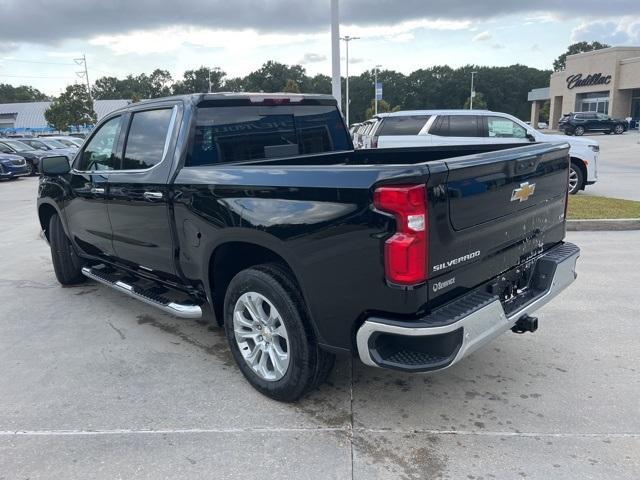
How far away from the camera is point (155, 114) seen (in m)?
4.37

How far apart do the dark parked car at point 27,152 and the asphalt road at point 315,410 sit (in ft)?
66.2

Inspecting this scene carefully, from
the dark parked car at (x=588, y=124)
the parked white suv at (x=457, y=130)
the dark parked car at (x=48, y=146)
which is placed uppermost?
the parked white suv at (x=457, y=130)

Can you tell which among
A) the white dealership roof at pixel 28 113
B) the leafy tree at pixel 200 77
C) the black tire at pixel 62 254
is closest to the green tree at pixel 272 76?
the leafy tree at pixel 200 77

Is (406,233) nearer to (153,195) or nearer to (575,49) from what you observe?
(153,195)

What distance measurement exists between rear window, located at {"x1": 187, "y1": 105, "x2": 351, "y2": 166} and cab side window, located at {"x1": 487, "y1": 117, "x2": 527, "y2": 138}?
25.3 feet

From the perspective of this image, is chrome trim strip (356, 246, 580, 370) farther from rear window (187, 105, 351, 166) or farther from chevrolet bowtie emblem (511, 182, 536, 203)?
rear window (187, 105, 351, 166)

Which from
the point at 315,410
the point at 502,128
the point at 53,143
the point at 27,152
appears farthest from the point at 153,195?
the point at 53,143

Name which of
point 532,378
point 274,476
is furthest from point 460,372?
point 274,476

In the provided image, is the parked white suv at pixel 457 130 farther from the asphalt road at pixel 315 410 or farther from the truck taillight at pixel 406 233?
the truck taillight at pixel 406 233

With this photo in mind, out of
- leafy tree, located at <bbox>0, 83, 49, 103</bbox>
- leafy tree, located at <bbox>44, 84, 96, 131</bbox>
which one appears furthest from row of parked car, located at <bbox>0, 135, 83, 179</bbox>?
leafy tree, located at <bbox>0, 83, 49, 103</bbox>

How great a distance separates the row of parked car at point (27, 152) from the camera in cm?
2080

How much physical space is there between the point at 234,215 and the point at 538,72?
113021 millimetres

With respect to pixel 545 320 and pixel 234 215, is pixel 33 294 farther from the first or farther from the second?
pixel 545 320

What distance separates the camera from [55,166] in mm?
5383
